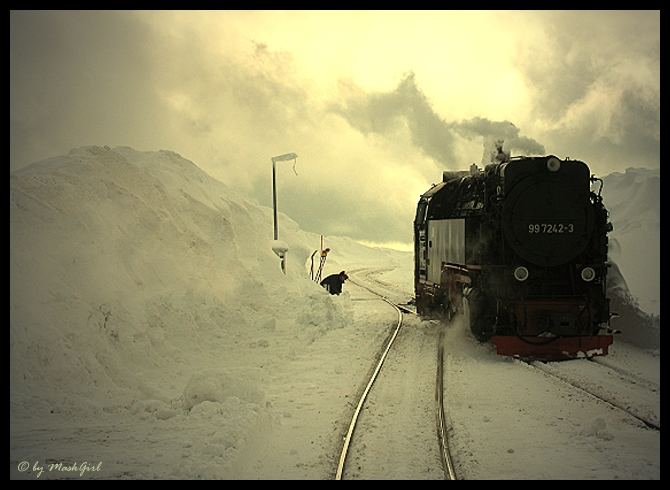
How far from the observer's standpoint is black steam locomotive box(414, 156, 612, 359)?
1023cm

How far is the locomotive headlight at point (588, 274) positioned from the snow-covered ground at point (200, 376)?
5.41 ft

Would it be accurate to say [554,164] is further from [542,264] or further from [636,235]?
[636,235]

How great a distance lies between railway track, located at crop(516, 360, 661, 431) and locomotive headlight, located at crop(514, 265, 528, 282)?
1.58 meters

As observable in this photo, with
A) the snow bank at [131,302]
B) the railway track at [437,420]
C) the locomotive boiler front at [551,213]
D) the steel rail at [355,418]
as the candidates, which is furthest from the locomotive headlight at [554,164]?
the snow bank at [131,302]

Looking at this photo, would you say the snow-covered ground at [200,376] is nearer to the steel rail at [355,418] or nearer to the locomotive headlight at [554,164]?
the steel rail at [355,418]

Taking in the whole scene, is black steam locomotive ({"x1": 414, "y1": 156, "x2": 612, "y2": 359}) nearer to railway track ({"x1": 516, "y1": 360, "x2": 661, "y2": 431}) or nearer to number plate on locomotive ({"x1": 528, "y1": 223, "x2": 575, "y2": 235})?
number plate on locomotive ({"x1": 528, "y1": 223, "x2": 575, "y2": 235})

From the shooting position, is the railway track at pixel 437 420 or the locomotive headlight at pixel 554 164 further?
the locomotive headlight at pixel 554 164

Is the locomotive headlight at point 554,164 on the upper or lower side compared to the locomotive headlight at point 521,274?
upper

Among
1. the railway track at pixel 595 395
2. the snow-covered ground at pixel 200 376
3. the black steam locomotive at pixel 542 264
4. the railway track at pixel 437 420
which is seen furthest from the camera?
the black steam locomotive at pixel 542 264

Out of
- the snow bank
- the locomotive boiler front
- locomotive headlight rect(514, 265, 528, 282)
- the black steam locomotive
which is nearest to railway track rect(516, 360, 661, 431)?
the black steam locomotive

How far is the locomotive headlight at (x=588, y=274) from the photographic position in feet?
34.2
